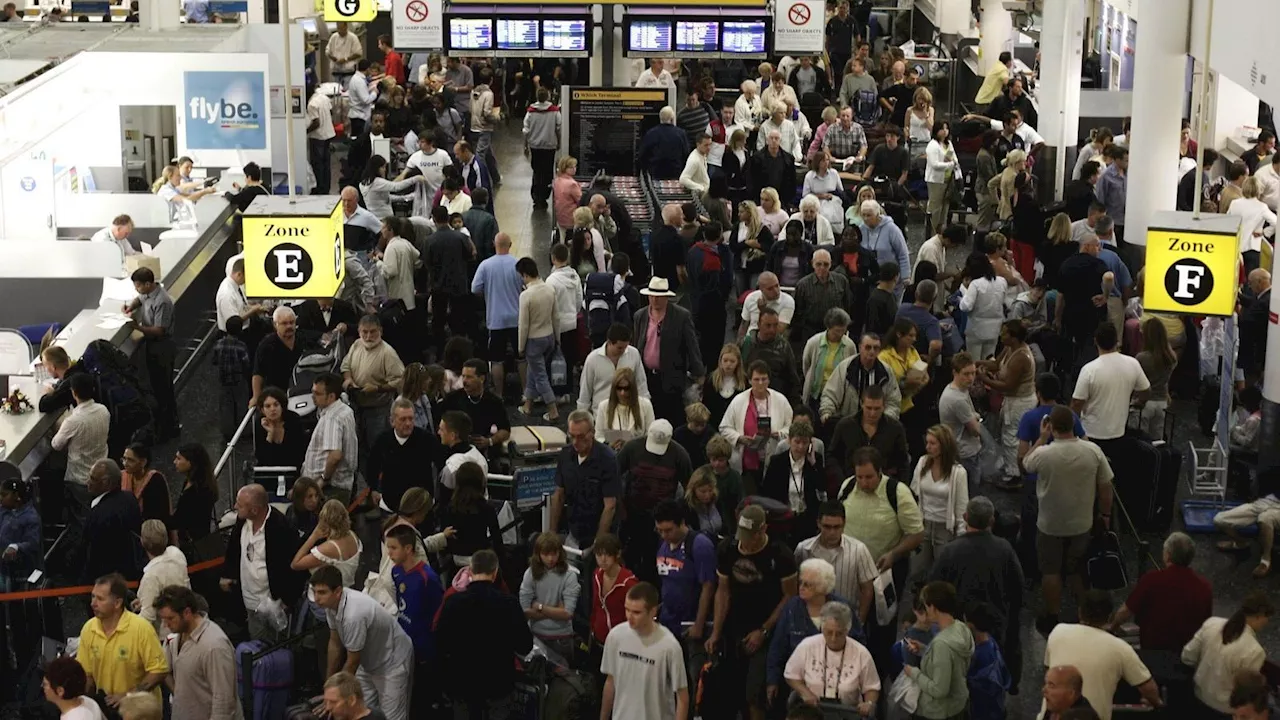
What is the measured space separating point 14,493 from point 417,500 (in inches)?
89.4

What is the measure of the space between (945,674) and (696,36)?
13.2m

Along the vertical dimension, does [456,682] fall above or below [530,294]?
below

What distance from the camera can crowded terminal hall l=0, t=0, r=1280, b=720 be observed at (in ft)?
29.2

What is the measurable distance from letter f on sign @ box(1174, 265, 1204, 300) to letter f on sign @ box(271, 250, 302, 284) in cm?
531

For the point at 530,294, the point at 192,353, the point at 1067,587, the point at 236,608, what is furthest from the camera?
the point at 192,353

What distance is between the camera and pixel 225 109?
20359mm

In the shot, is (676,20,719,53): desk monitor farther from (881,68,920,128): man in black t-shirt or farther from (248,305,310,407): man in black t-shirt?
(248,305,310,407): man in black t-shirt

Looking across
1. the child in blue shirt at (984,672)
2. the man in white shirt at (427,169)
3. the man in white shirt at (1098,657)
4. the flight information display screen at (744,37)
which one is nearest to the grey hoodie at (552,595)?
the child in blue shirt at (984,672)

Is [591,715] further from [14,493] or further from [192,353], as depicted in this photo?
[192,353]

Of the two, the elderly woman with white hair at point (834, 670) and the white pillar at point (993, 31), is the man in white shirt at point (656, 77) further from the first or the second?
A: the elderly woman with white hair at point (834, 670)

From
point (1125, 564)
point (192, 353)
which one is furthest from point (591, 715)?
point (192, 353)

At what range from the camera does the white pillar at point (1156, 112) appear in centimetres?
1688

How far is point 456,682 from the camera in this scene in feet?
29.1

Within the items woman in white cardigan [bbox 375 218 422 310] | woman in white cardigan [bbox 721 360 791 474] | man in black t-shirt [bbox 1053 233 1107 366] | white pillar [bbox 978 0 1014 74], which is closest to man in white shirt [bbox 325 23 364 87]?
white pillar [bbox 978 0 1014 74]
